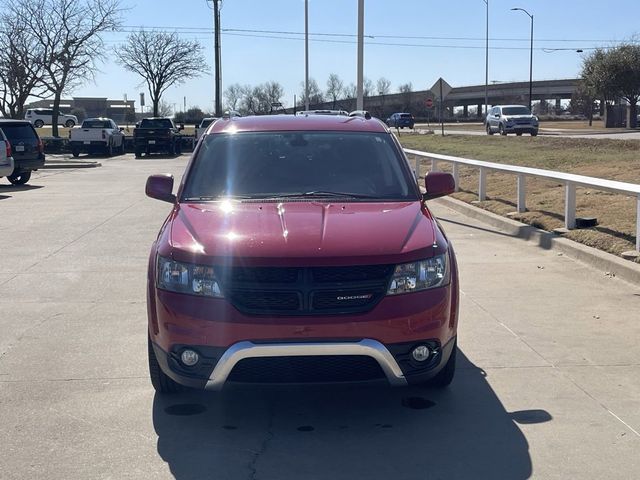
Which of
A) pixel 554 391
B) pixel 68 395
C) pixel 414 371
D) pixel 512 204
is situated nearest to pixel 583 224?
Answer: pixel 512 204

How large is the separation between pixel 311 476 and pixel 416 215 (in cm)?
185

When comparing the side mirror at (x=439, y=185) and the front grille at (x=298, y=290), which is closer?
the front grille at (x=298, y=290)

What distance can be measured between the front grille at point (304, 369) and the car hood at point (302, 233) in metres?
0.54

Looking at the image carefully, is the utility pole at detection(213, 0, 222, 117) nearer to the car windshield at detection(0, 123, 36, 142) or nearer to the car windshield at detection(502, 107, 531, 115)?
the car windshield at detection(502, 107, 531, 115)

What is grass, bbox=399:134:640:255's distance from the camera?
1048cm

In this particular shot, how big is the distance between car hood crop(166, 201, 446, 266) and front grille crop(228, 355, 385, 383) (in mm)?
536

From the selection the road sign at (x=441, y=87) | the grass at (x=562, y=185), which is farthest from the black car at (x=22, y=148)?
the road sign at (x=441, y=87)

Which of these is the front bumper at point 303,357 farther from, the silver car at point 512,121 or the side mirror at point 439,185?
the silver car at point 512,121

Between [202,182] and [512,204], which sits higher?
[202,182]

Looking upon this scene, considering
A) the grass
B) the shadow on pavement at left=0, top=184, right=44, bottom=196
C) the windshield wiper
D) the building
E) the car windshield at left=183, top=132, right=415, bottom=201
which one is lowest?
the shadow on pavement at left=0, top=184, right=44, bottom=196

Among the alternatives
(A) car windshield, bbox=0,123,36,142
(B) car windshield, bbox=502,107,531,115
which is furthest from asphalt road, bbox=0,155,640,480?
(B) car windshield, bbox=502,107,531,115

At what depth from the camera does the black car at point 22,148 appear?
21734mm

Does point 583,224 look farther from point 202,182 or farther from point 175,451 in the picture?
point 175,451

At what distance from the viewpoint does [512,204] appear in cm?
1420
